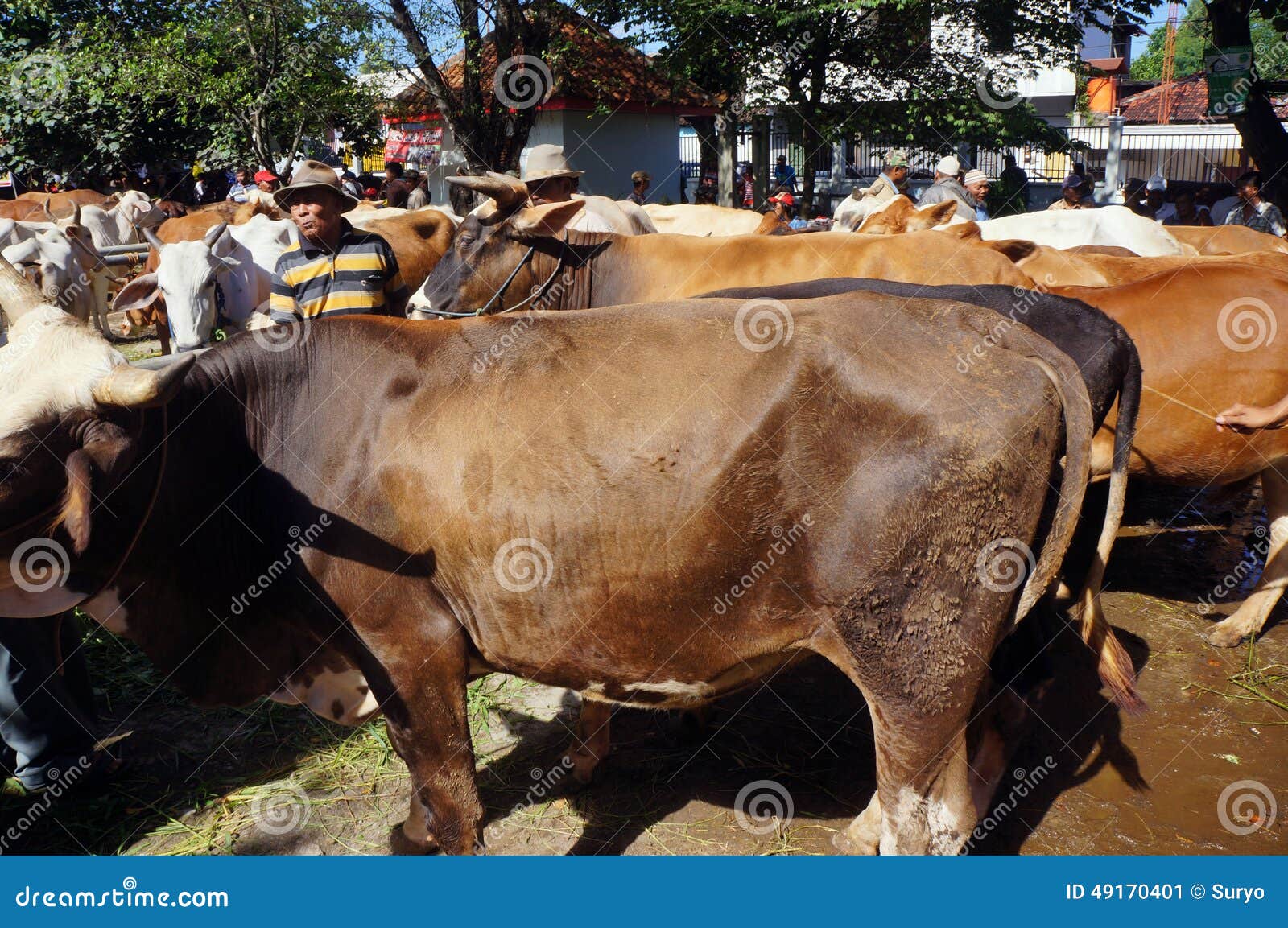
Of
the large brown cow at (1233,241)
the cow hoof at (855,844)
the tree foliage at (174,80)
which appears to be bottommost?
the cow hoof at (855,844)

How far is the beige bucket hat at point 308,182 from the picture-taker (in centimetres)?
536

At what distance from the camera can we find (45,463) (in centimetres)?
272

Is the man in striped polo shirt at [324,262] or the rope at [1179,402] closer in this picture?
the rope at [1179,402]

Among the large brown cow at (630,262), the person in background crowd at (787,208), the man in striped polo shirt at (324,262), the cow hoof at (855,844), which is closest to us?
the cow hoof at (855,844)

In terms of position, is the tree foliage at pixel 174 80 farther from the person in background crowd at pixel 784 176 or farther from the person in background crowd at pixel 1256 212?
the person in background crowd at pixel 1256 212

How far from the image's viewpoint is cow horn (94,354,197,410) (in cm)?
266

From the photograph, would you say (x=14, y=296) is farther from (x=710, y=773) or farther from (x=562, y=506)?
(x=710, y=773)

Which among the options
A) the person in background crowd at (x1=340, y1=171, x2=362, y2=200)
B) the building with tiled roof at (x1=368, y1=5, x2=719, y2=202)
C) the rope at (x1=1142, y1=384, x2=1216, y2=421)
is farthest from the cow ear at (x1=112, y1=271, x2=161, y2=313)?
the person in background crowd at (x1=340, y1=171, x2=362, y2=200)

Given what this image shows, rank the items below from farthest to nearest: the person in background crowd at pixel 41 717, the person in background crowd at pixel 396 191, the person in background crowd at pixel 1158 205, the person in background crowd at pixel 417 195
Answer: the person in background crowd at pixel 1158 205 < the person in background crowd at pixel 396 191 < the person in background crowd at pixel 417 195 < the person in background crowd at pixel 41 717

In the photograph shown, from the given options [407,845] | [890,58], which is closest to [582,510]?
[407,845]

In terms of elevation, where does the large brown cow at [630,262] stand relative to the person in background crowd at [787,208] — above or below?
above

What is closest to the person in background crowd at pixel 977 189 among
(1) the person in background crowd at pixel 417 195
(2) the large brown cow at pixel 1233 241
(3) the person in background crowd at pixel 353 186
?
(2) the large brown cow at pixel 1233 241

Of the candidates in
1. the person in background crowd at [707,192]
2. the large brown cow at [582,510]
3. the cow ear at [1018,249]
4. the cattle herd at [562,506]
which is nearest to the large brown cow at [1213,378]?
the cow ear at [1018,249]

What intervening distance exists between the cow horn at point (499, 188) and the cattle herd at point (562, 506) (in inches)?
105
